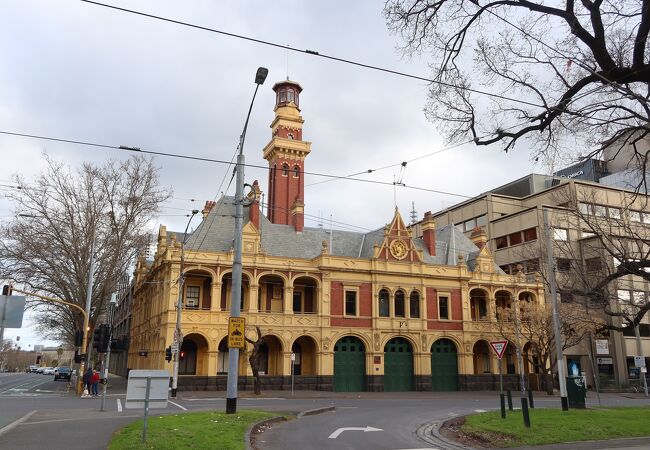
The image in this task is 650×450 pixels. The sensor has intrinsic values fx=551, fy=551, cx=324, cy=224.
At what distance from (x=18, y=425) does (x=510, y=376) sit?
41.0 m

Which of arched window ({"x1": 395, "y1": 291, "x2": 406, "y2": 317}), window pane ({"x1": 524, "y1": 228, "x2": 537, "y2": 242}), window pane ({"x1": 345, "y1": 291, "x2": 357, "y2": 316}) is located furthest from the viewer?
window pane ({"x1": 524, "y1": 228, "x2": 537, "y2": 242})

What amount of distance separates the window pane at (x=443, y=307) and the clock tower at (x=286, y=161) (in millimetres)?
13815

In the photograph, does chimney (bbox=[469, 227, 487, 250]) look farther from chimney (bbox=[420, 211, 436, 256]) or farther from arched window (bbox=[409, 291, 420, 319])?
arched window (bbox=[409, 291, 420, 319])

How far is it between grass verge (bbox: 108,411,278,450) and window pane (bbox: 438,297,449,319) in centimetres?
3168

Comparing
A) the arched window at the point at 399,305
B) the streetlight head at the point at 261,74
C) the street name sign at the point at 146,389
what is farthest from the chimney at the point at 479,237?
the street name sign at the point at 146,389

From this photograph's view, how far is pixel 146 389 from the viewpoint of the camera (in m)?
11.5

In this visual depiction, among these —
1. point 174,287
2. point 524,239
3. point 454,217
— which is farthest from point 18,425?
point 454,217

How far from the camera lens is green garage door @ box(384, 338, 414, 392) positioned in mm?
43312

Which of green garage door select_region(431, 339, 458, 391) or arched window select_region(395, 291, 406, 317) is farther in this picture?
green garage door select_region(431, 339, 458, 391)

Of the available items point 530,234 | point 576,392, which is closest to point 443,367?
point 530,234

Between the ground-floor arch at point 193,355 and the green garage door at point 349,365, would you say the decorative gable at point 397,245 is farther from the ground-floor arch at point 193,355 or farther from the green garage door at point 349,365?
the ground-floor arch at point 193,355

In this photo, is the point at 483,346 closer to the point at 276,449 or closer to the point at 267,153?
the point at 267,153

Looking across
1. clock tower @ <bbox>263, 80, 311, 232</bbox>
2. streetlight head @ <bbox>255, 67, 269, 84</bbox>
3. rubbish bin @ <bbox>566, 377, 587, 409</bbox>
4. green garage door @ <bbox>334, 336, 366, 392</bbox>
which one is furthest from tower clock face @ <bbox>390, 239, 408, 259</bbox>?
streetlight head @ <bbox>255, 67, 269, 84</bbox>

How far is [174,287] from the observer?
37.6 m
